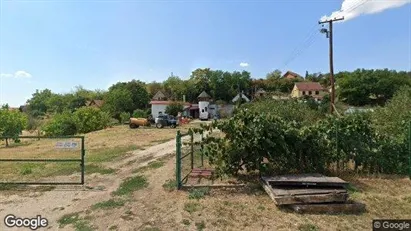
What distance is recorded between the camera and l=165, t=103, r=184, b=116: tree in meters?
48.7

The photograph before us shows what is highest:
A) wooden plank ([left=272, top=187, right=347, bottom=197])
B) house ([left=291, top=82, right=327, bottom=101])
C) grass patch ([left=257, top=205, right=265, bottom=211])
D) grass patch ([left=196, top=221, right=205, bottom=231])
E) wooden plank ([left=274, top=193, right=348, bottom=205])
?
house ([left=291, top=82, right=327, bottom=101])

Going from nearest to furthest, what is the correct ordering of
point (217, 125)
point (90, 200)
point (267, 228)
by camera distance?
point (267, 228), point (90, 200), point (217, 125)

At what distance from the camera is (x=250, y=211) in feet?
20.3

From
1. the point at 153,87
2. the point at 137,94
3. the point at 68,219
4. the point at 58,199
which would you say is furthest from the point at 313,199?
the point at 153,87

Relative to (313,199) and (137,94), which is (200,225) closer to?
(313,199)

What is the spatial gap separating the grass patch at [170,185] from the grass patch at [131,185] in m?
0.58

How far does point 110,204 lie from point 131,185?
65.3 inches

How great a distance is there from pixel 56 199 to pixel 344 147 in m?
7.85

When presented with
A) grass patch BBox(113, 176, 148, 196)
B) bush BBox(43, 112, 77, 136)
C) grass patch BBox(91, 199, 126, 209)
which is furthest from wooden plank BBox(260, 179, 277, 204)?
bush BBox(43, 112, 77, 136)

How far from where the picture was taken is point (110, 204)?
6.74 meters

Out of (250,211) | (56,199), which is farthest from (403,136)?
(56,199)

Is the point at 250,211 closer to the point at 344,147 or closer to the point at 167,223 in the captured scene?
the point at 167,223

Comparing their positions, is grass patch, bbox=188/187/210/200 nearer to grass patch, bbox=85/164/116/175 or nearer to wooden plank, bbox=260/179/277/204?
wooden plank, bbox=260/179/277/204

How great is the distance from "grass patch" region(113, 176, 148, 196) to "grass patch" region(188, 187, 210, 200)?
1.57m
